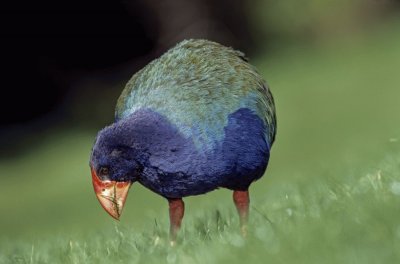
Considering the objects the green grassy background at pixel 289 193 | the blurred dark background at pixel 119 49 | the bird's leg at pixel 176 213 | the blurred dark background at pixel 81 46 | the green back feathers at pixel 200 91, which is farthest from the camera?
the blurred dark background at pixel 81 46

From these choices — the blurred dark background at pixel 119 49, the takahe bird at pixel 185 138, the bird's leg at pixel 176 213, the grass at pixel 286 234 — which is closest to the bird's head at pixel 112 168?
the takahe bird at pixel 185 138

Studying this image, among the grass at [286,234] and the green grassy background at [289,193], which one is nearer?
the grass at [286,234]

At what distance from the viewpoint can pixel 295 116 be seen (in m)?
16.6

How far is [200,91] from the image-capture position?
7340 millimetres

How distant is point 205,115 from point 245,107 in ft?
1.30

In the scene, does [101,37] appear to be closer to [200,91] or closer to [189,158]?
[200,91]

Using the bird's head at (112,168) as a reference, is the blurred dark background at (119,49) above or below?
below

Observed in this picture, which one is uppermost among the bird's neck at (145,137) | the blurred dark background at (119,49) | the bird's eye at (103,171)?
the bird's neck at (145,137)

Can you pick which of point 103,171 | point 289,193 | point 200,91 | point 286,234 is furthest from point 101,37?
point 286,234

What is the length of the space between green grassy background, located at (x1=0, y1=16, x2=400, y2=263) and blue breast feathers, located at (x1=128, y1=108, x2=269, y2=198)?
320 mm

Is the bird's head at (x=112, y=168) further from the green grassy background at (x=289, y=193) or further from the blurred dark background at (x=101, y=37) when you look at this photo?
the blurred dark background at (x=101, y=37)

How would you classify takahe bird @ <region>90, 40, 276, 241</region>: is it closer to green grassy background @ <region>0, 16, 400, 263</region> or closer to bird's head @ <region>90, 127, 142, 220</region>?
bird's head @ <region>90, 127, 142, 220</region>

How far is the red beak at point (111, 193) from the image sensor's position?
23.8 ft

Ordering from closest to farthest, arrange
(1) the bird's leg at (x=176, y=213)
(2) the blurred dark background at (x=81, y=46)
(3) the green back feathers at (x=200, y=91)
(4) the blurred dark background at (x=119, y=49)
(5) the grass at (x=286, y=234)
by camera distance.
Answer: (5) the grass at (x=286, y=234) < (3) the green back feathers at (x=200, y=91) < (1) the bird's leg at (x=176, y=213) < (4) the blurred dark background at (x=119, y=49) < (2) the blurred dark background at (x=81, y=46)
